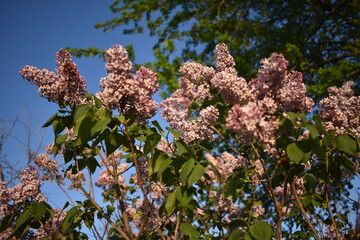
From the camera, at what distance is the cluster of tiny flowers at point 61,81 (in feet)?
6.48

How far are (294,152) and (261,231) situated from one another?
464 millimetres

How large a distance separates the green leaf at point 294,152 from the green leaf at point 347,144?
1.08 ft

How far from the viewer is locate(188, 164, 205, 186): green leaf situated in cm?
156

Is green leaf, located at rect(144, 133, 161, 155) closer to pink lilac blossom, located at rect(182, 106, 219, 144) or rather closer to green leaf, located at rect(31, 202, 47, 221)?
pink lilac blossom, located at rect(182, 106, 219, 144)

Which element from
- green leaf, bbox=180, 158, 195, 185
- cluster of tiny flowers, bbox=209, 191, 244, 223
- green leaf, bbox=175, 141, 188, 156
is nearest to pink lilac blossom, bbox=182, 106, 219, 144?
green leaf, bbox=175, 141, 188, 156

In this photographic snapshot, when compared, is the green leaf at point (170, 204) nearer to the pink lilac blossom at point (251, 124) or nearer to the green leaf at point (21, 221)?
the pink lilac blossom at point (251, 124)

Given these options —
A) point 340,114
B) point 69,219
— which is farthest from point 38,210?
point 340,114

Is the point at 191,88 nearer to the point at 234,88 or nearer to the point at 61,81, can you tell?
the point at 234,88

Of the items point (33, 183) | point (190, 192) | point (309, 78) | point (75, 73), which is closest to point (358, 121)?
point (190, 192)

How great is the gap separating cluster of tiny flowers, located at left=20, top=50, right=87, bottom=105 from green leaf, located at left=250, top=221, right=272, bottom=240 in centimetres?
134

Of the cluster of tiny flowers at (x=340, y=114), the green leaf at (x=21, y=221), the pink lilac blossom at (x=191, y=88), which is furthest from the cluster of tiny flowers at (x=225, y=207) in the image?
the green leaf at (x=21, y=221)

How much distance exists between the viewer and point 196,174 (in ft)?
5.22

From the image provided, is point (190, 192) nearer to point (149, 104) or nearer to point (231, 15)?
point (149, 104)

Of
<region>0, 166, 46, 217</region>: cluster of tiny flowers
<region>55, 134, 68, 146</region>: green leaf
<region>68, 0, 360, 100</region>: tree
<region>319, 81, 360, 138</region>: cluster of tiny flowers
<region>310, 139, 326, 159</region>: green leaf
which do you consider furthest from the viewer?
<region>68, 0, 360, 100</region>: tree
